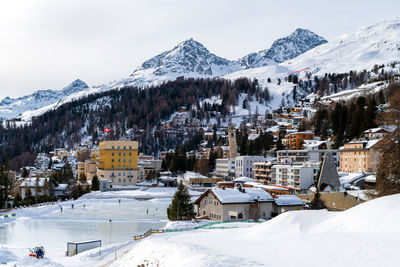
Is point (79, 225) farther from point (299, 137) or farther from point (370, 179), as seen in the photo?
point (299, 137)

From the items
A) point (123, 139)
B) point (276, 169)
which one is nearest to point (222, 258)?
point (276, 169)

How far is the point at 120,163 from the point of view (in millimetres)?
80375

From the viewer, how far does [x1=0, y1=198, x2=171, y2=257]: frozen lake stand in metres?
29.0

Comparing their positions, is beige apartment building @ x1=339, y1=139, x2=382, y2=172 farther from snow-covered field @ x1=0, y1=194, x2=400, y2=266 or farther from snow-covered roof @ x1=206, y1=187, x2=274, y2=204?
snow-covered field @ x1=0, y1=194, x2=400, y2=266

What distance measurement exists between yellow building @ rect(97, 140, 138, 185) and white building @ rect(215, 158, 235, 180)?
737 inches

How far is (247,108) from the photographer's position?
620ft

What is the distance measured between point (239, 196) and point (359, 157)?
3312 centimetres

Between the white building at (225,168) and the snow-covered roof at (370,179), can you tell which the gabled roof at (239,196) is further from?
the white building at (225,168)

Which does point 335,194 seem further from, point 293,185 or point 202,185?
point 202,185

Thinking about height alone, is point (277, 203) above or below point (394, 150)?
below

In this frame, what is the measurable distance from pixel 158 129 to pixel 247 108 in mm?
43373

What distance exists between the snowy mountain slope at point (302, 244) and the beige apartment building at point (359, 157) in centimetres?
4561

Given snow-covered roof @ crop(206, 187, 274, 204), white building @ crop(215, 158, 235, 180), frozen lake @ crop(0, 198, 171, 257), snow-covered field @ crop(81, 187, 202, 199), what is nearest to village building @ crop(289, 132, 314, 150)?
white building @ crop(215, 158, 235, 180)

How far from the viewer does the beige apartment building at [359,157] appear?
5997cm
